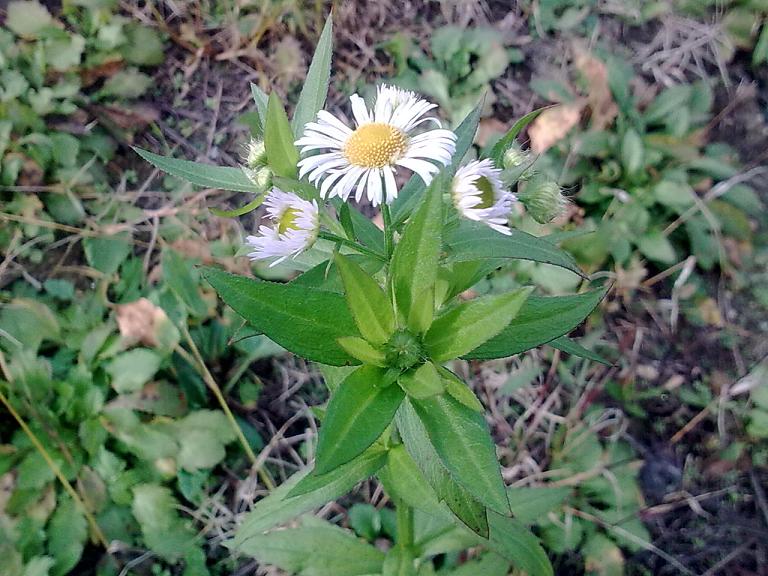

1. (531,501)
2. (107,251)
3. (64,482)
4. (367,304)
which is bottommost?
(531,501)

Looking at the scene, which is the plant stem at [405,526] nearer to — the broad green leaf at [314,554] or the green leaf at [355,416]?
the broad green leaf at [314,554]

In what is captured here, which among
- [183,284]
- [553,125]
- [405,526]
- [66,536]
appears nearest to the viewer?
[405,526]

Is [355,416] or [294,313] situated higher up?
[294,313]

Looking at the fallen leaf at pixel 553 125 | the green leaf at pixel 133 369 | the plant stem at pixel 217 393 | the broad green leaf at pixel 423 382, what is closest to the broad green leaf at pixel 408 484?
the broad green leaf at pixel 423 382

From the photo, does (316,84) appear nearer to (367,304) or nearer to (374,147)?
(374,147)

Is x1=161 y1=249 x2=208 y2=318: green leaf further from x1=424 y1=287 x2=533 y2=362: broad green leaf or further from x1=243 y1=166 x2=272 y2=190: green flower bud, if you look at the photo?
x1=424 y1=287 x2=533 y2=362: broad green leaf

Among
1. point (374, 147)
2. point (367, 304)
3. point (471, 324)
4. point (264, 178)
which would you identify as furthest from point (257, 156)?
point (471, 324)
